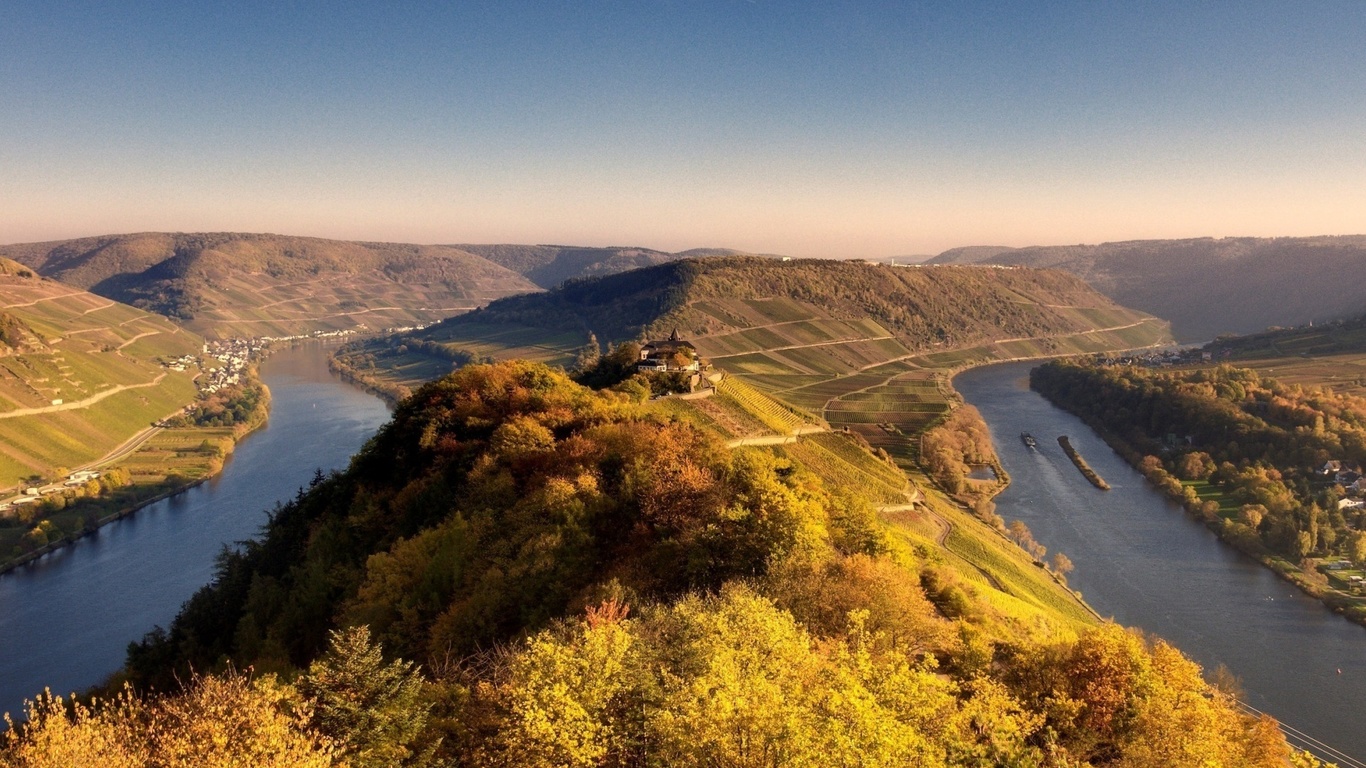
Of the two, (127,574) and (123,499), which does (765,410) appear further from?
(123,499)

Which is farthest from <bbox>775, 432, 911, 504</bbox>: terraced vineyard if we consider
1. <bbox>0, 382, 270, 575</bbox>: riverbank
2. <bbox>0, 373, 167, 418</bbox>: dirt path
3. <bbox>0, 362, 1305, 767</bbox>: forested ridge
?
<bbox>0, 373, 167, 418</bbox>: dirt path


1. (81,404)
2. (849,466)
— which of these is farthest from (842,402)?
(81,404)

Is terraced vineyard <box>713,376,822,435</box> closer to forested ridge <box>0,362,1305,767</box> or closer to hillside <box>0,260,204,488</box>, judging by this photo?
forested ridge <box>0,362,1305,767</box>

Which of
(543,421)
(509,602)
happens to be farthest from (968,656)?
(543,421)

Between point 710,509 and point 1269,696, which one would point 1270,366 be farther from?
point 710,509

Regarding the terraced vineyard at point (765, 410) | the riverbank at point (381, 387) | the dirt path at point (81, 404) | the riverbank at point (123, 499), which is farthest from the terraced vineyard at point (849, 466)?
the dirt path at point (81, 404)

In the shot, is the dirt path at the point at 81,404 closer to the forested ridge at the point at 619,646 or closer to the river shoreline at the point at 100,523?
the river shoreline at the point at 100,523
